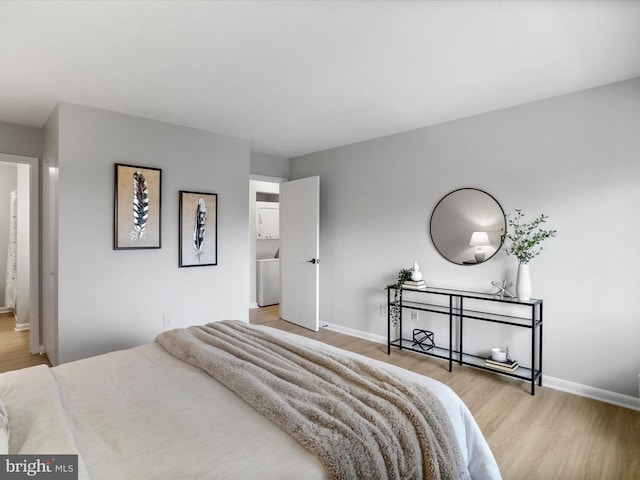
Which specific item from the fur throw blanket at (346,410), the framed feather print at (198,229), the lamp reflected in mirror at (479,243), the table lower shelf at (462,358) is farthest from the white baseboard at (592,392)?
the framed feather print at (198,229)

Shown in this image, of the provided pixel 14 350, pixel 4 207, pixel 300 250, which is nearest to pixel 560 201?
pixel 300 250

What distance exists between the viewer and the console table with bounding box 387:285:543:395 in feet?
A: 9.74

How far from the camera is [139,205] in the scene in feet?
11.3

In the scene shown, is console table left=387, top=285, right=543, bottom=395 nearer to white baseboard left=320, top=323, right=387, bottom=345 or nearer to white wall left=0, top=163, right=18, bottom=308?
white baseboard left=320, top=323, right=387, bottom=345

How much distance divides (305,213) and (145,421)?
12.0 feet

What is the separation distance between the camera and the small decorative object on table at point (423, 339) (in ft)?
12.3

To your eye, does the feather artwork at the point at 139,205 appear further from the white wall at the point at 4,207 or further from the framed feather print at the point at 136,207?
the white wall at the point at 4,207

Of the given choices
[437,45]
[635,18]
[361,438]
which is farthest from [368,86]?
[361,438]

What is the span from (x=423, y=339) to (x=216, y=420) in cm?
287

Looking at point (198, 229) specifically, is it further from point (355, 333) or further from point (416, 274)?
point (416, 274)

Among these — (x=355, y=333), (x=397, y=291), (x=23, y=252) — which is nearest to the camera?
(x=397, y=291)

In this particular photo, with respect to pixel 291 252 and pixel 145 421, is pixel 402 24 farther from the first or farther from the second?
pixel 291 252

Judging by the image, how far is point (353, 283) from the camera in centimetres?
454

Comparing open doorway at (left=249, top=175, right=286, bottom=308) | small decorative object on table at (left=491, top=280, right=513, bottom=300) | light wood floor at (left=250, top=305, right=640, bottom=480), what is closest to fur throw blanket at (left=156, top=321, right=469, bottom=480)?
light wood floor at (left=250, top=305, right=640, bottom=480)
